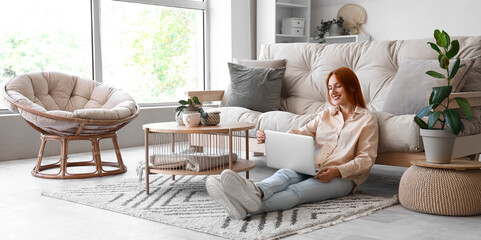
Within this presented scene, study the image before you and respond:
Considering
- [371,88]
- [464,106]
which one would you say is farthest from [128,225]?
[371,88]

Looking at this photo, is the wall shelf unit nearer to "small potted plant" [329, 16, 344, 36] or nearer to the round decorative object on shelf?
"small potted plant" [329, 16, 344, 36]

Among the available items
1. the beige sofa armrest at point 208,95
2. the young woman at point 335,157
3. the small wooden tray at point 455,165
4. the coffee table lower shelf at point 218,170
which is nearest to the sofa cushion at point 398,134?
the young woman at point 335,157

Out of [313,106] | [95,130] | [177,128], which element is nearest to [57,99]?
[95,130]

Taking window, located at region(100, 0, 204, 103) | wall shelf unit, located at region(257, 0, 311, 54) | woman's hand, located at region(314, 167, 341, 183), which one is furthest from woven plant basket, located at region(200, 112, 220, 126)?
wall shelf unit, located at region(257, 0, 311, 54)

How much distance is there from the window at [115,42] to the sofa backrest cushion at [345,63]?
177cm

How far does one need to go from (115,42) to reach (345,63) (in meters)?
2.64

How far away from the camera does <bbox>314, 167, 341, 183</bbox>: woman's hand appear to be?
2.77 m

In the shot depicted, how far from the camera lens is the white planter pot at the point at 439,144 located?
8.56ft

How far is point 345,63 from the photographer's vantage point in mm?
3986

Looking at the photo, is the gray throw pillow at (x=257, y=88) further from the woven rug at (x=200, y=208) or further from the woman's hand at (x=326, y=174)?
the woman's hand at (x=326, y=174)

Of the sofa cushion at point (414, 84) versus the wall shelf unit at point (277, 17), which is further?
the wall shelf unit at point (277, 17)

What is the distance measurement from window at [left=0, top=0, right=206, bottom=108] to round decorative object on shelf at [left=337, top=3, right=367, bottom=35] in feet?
5.68

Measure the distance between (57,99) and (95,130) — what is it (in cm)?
59

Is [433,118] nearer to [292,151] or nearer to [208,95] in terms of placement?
[292,151]
